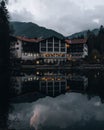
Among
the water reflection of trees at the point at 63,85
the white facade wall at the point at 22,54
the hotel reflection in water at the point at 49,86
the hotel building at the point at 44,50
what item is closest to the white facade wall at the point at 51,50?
the hotel building at the point at 44,50

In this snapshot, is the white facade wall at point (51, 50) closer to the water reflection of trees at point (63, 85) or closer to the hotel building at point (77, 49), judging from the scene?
the hotel building at point (77, 49)

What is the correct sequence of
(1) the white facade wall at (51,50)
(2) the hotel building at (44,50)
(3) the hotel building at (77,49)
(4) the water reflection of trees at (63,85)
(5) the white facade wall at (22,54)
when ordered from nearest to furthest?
(4) the water reflection of trees at (63,85), (5) the white facade wall at (22,54), (2) the hotel building at (44,50), (1) the white facade wall at (51,50), (3) the hotel building at (77,49)

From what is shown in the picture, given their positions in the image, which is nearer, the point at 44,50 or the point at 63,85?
the point at 63,85

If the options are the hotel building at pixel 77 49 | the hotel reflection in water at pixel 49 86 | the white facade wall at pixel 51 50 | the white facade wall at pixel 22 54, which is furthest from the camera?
the hotel building at pixel 77 49

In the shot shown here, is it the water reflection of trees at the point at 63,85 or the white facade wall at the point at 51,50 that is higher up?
the white facade wall at the point at 51,50

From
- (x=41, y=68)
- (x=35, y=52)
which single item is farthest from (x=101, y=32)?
(x=41, y=68)

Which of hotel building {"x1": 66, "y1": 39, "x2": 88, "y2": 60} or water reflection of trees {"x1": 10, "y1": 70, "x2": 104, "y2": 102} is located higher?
hotel building {"x1": 66, "y1": 39, "x2": 88, "y2": 60}

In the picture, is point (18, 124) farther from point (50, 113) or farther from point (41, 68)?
point (41, 68)

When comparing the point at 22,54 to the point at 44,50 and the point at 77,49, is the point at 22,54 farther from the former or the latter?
the point at 77,49

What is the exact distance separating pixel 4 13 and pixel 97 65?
59048mm

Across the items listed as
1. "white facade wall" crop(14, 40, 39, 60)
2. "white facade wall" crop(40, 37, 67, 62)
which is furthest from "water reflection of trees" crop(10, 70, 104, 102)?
"white facade wall" crop(40, 37, 67, 62)

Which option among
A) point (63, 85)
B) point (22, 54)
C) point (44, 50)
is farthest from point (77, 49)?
point (63, 85)

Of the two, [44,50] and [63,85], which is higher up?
[44,50]

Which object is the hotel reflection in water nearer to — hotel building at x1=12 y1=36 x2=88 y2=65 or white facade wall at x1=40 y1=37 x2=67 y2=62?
hotel building at x1=12 y1=36 x2=88 y2=65
